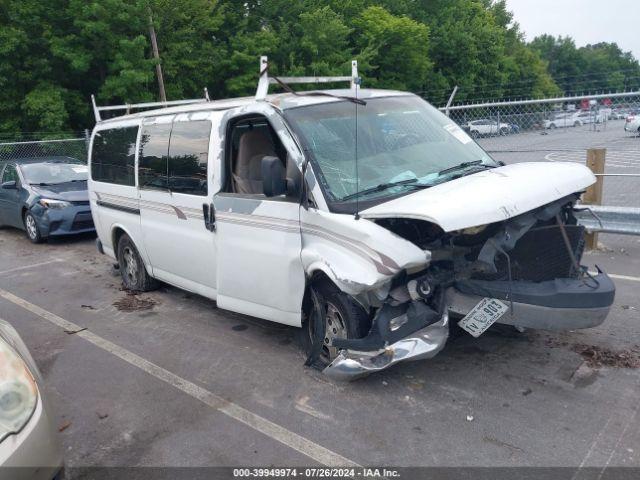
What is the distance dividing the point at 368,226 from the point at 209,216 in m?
1.83

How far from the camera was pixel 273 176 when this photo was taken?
412cm

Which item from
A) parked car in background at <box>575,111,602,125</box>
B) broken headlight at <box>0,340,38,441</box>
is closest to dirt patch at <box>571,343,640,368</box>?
Answer: broken headlight at <box>0,340,38,441</box>

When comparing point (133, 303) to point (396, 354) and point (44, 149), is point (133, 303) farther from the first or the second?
point (44, 149)

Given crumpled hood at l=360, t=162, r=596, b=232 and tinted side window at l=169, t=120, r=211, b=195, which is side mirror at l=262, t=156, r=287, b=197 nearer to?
crumpled hood at l=360, t=162, r=596, b=232

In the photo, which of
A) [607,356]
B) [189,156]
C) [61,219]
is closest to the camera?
[607,356]

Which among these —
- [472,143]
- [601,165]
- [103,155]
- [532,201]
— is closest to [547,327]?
[532,201]

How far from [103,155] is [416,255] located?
4.85 metres

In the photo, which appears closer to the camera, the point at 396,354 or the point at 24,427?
the point at 24,427

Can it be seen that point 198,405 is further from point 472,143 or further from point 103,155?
point 103,155

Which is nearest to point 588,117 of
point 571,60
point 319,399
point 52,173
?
point 319,399

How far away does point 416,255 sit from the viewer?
11.9 feet

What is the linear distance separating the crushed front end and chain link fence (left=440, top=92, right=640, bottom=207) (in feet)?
15.4

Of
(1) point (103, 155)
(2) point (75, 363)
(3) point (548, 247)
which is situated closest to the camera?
(3) point (548, 247)

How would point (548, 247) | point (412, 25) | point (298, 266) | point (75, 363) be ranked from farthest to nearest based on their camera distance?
1. point (412, 25)
2. point (75, 363)
3. point (298, 266)
4. point (548, 247)
